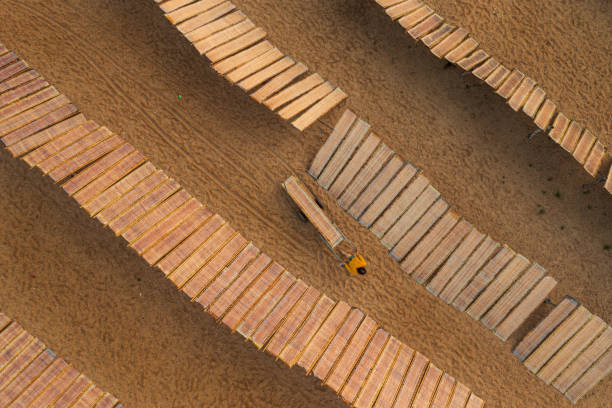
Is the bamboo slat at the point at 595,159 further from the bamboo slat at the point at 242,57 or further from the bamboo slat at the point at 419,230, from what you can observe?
the bamboo slat at the point at 242,57

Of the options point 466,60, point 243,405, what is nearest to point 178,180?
point 243,405

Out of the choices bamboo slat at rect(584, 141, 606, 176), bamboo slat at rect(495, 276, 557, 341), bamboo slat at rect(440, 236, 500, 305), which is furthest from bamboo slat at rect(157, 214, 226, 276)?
bamboo slat at rect(584, 141, 606, 176)

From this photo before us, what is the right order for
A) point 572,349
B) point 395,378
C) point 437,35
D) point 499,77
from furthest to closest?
point 437,35 → point 499,77 → point 572,349 → point 395,378

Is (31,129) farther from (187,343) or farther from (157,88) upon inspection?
(187,343)

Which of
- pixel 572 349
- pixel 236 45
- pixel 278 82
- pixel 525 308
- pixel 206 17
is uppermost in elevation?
pixel 206 17

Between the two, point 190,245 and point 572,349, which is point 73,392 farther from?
point 572,349

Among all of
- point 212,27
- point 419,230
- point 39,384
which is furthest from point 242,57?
point 39,384
